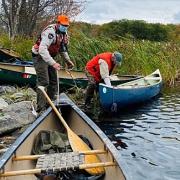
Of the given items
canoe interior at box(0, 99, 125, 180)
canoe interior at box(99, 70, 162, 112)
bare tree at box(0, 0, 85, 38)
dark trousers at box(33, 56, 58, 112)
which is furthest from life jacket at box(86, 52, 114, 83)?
bare tree at box(0, 0, 85, 38)

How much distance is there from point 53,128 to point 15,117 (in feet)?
5.84

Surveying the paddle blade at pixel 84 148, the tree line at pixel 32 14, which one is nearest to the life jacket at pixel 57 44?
the paddle blade at pixel 84 148

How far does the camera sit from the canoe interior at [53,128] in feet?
18.6

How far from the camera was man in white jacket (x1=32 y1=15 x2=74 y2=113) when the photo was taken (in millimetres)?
9430

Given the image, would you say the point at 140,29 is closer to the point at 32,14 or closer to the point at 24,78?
the point at 32,14

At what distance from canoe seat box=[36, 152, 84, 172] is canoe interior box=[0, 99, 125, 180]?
0.33 m

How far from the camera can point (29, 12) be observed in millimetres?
19359

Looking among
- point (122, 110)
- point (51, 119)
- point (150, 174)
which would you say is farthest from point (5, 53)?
point (150, 174)

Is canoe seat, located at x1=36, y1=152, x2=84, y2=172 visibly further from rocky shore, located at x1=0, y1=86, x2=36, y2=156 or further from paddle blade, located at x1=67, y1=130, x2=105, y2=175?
rocky shore, located at x1=0, y1=86, x2=36, y2=156

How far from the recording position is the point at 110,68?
11367 mm

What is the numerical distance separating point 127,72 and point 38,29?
6009 mm

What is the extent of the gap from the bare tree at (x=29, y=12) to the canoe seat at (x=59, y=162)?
40.1 ft

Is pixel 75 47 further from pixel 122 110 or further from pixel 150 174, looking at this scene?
pixel 150 174

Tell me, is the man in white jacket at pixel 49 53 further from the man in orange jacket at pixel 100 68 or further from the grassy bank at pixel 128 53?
the grassy bank at pixel 128 53
